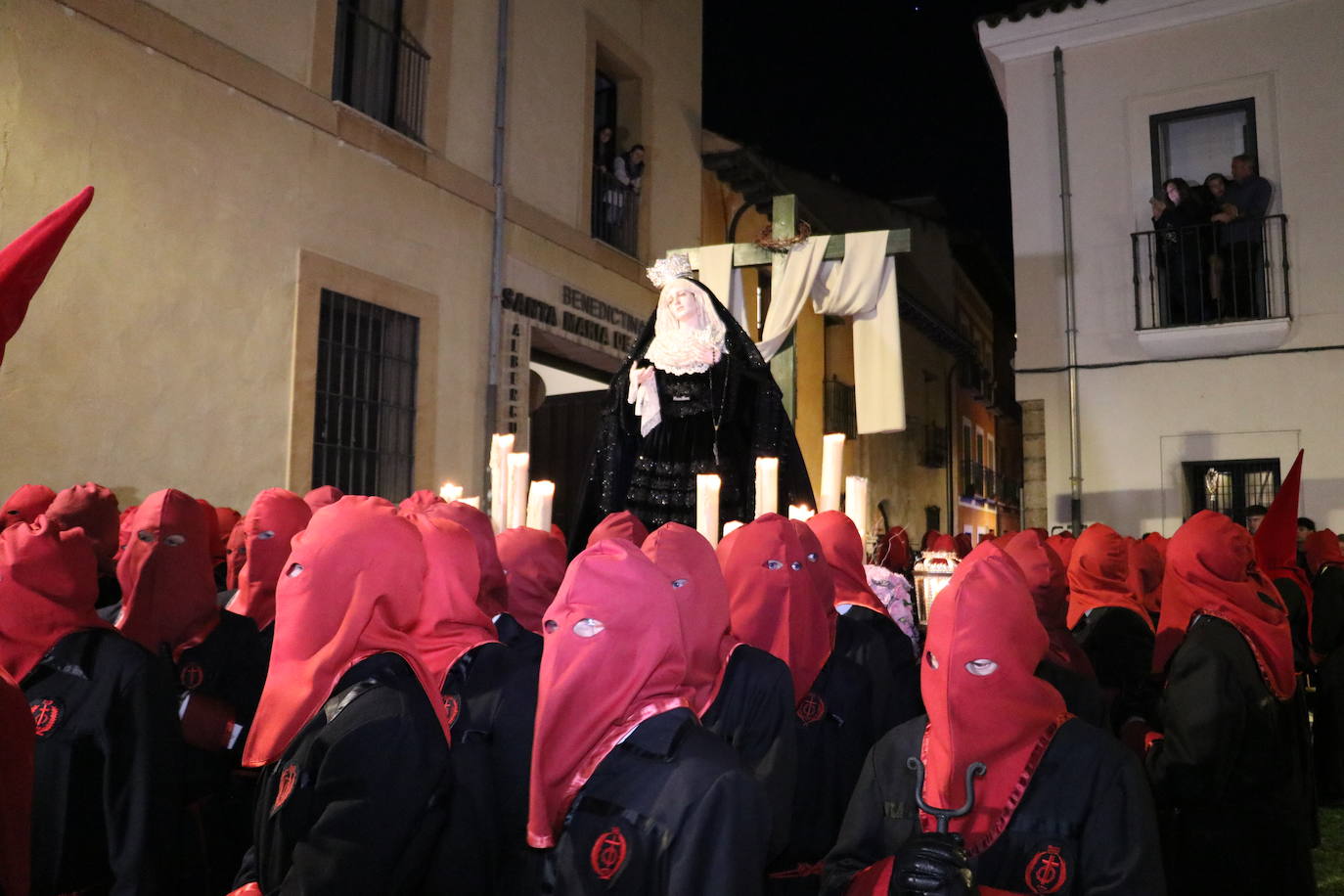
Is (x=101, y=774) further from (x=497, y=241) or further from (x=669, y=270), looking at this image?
(x=497, y=241)

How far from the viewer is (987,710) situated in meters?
2.24

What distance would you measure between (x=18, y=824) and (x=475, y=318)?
865 centimetres

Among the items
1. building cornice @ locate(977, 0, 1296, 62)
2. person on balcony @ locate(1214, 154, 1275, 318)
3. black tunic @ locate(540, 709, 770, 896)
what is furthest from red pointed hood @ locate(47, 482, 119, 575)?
building cornice @ locate(977, 0, 1296, 62)

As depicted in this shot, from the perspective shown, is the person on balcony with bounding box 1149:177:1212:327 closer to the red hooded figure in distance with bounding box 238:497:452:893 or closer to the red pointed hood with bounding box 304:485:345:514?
the red pointed hood with bounding box 304:485:345:514

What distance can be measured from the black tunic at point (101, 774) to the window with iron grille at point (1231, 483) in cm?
1068

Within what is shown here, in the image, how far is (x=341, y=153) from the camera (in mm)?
8727

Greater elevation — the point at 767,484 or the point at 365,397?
the point at 365,397

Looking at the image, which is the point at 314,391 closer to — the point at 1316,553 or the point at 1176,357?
the point at 1316,553

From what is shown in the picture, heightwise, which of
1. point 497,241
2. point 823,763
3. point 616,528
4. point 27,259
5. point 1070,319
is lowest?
point 823,763

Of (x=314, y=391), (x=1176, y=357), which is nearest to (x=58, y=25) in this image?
(x=314, y=391)

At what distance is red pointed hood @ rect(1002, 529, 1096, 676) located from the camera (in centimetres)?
349

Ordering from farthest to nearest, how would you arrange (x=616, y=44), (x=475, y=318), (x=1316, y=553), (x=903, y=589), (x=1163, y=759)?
(x=616, y=44) → (x=475, y=318) → (x=1316, y=553) → (x=903, y=589) → (x=1163, y=759)

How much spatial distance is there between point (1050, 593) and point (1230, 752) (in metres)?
0.83

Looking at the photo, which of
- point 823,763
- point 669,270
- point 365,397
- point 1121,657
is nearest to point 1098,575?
point 1121,657
